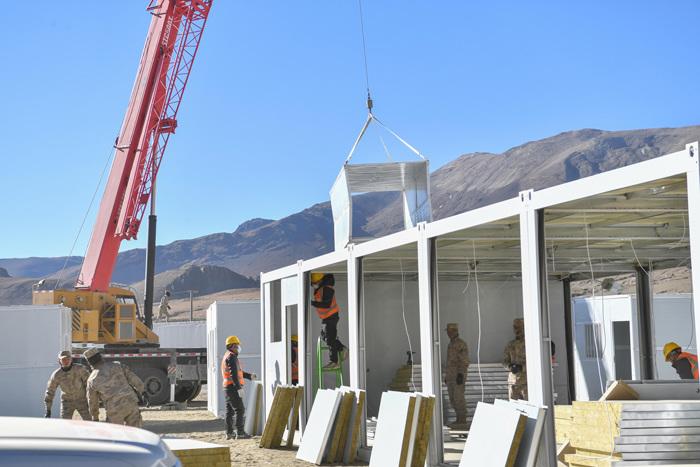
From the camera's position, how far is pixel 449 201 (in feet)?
524

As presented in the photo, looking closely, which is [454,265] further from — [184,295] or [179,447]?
[184,295]

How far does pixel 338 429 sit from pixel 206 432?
602cm

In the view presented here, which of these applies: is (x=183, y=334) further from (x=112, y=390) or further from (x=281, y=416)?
(x=112, y=390)

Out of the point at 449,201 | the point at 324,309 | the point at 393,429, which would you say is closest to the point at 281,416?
the point at 324,309

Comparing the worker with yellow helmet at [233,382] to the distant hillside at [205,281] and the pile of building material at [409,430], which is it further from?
the distant hillside at [205,281]

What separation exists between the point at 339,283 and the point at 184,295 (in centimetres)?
7705

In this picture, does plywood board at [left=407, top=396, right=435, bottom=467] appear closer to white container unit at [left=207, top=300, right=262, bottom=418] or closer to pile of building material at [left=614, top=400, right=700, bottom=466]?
pile of building material at [left=614, top=400, right=700, bottom=466]

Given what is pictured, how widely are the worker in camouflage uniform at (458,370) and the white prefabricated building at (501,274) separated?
685 mm

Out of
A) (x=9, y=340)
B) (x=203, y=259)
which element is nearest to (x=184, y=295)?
(x=203, y=259)

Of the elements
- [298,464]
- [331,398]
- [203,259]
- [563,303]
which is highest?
[203,259]

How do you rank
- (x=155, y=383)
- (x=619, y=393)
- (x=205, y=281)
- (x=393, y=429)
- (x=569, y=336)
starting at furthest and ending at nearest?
(x=205, y=281) → (x=155, y=383) → (x=569, y=336) → (x=393, y=429) → (x=619, y=393)

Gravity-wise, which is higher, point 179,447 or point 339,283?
point 339,283

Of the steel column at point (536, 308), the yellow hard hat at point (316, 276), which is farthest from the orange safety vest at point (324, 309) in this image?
the steel column at point (536, 308)

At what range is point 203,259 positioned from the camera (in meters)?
156
